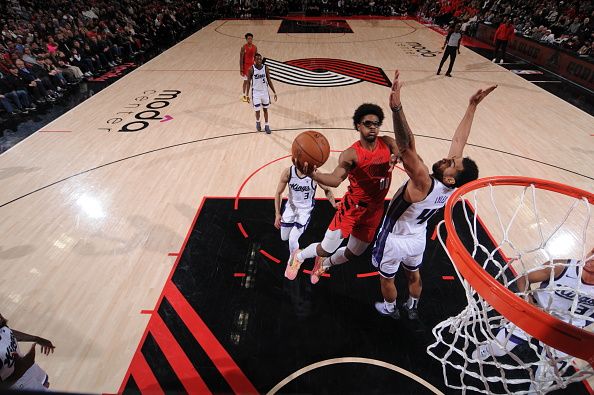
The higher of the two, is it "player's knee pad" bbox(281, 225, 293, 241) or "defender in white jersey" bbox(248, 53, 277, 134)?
"defender in white jersey" bbox(248, 53, 277, 134)

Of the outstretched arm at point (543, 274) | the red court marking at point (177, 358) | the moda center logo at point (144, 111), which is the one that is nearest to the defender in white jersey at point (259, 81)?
the moda center logo at point (144, 111)

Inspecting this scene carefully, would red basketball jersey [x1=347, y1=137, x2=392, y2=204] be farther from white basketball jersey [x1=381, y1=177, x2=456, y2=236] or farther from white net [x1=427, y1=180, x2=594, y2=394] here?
white net [x1=427, y1=180, x2=594, y2=394]

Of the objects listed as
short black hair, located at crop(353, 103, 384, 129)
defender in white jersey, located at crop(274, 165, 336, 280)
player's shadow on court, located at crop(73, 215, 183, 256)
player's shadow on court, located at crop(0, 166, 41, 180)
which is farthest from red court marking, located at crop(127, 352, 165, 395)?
player's shadow on court, located at crop(0, 166, 41, 180)

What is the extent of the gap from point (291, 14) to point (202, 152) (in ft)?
67.2

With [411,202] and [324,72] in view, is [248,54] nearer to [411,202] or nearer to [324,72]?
[324,72]

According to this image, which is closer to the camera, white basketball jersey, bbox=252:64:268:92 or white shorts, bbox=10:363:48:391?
white shorts, bbox=10:363:48:391

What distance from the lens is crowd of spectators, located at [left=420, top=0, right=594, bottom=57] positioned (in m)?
12.5

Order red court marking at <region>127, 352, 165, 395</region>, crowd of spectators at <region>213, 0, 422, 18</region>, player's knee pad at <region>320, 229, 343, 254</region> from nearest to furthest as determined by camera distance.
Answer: red court marking at <region>127, 352, 165, 395</region>, player's knee pad at <region>320, 229, 343, 254</region>, crowd of spectators at <region>213, 0, 422, 18</region>

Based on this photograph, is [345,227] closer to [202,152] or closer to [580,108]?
[202,152]

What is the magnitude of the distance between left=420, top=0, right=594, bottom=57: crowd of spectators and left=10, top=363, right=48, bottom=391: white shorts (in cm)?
1330

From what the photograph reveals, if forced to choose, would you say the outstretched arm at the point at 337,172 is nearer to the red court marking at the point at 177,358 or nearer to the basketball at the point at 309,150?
the basketball at the point at 309,150

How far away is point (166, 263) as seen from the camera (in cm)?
431

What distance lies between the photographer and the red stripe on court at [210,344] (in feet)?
10.0

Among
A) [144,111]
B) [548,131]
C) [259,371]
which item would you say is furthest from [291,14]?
[259,371]
